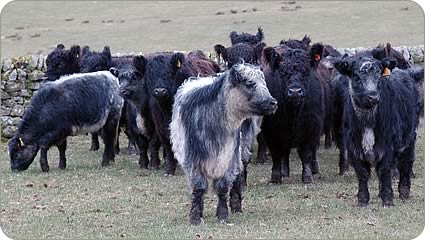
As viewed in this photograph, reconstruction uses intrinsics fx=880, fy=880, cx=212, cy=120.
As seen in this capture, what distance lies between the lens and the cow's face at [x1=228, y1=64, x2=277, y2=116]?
29.0 ft

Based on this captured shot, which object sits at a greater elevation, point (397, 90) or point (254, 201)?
point (397, 90)

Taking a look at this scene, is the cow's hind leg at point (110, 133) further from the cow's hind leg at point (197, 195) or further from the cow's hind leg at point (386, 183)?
the cow's hind leg at point (386, 183)

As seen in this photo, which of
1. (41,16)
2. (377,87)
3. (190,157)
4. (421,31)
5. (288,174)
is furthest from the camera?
(41,16)

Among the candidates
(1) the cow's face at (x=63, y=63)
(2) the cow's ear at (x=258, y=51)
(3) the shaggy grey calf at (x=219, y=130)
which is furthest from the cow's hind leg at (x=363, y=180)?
(1) the cow's face at (x=63, y=63)

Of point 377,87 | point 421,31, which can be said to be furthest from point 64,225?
point 421,31

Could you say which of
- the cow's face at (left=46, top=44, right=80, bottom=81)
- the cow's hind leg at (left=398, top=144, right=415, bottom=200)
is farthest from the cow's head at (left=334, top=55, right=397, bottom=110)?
the cow's face at (left=46, top=44, right=80, bottom=81)

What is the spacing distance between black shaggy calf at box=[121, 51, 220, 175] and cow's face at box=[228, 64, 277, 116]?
3306mm

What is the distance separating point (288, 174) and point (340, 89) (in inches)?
56.0

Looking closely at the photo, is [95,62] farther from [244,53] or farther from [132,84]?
[244,53]

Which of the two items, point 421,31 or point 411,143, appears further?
point 421,31

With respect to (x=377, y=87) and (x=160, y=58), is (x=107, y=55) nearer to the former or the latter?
(x=160, y=58)

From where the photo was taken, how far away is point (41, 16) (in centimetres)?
3081

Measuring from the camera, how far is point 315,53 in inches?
464

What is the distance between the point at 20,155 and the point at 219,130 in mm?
5280
